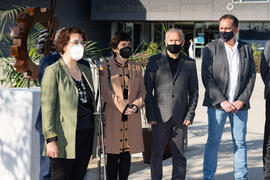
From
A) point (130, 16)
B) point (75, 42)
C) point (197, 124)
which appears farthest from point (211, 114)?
point (130, 16)

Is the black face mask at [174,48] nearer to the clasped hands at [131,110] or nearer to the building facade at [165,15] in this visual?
the clasped hands at [131,110]

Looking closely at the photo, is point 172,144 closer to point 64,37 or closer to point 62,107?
point 62,107

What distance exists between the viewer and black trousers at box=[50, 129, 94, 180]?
10.6ft

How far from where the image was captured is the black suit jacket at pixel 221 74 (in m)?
4.35

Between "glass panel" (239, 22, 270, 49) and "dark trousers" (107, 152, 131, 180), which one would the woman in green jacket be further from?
"glass panel" (239, 22, 270, 49)

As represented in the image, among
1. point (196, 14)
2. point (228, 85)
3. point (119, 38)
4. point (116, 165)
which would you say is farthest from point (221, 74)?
point (196, 14)

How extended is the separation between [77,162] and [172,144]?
1263mm

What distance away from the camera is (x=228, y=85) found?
14.4 feet

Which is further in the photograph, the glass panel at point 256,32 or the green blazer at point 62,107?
the glass panel at point 256,32

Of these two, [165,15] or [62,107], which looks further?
[165,15]

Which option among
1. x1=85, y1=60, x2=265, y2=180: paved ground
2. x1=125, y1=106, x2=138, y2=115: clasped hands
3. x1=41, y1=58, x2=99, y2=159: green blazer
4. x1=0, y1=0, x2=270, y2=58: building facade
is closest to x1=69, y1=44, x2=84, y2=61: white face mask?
x1=41, y1=58, x2=99, y2=159: green blazer

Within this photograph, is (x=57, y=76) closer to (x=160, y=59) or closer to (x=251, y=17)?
(x=160, y=59)

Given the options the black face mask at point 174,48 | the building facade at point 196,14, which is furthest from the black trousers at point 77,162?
the building facade at point 196,14

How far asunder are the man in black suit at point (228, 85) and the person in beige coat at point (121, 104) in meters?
0.82
